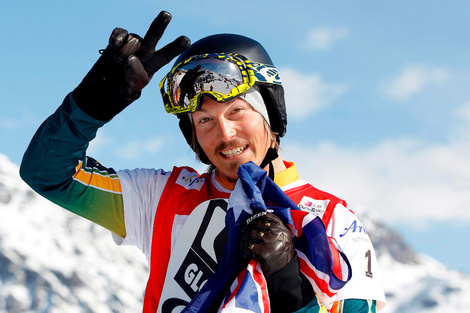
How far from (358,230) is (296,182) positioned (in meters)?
0.59

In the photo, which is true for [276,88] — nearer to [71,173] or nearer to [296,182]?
[296,182]

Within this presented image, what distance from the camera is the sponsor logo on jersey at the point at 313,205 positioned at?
3928mm

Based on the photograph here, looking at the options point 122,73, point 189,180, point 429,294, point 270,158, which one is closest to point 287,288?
point 270,158

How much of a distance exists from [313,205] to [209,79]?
42.0 inches

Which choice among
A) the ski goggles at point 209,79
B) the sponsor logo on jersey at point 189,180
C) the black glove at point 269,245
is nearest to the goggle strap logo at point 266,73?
the ski goggles at point 209,79

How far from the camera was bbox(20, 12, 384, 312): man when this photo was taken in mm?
3672

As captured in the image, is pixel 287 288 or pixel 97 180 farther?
pixel 97 180

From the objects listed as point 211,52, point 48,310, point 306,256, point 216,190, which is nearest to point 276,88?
point 211,52

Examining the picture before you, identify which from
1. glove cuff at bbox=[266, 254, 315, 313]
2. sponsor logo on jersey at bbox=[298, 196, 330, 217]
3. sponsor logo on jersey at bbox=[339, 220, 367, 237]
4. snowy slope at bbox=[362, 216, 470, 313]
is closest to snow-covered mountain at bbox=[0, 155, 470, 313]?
snowy slope at bbox=[362, 216, 470, 313]

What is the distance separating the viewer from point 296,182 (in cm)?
423

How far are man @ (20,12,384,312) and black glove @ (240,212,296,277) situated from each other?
1.8 inches

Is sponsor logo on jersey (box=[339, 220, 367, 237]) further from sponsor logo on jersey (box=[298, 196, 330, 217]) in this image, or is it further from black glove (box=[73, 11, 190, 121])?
black glove (box=[73, 11, 190, 121])

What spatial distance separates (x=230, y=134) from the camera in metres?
4.00

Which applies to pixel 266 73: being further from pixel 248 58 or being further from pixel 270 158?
pixel 270 158
